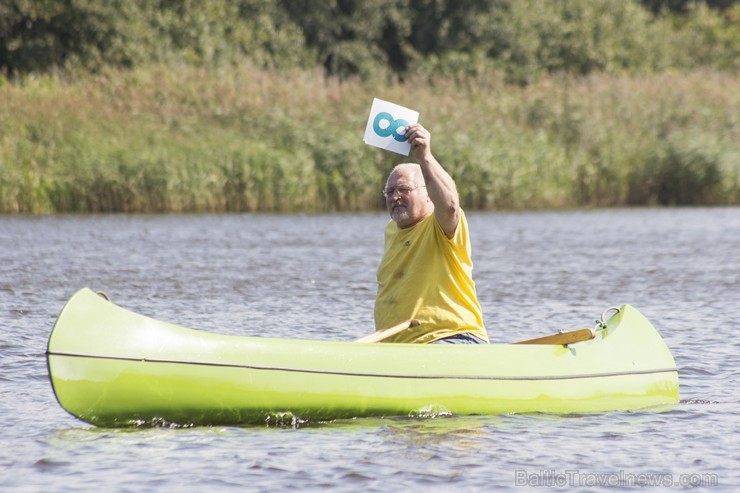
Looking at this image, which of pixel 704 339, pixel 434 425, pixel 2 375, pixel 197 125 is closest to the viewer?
pixel 434 425

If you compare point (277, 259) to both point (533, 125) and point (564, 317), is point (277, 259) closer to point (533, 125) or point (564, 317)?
point (564, 317)

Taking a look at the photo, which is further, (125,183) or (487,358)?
(125,183)

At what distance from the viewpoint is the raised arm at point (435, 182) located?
21.5ft

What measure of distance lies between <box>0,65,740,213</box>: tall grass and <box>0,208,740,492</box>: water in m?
0.52

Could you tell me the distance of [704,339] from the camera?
9.57 m

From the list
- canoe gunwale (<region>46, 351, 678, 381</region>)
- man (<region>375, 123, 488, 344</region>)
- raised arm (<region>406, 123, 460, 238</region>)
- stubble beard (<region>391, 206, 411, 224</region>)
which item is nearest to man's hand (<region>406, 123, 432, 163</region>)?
raised arm (<region>406, 123, 460, 238</region>)

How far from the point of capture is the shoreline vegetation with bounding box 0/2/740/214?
19.5 meters

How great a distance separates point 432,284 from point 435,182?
1.87 ft

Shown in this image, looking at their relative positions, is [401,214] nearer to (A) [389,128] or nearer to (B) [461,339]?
(A) [389,128]

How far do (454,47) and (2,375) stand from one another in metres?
26.9

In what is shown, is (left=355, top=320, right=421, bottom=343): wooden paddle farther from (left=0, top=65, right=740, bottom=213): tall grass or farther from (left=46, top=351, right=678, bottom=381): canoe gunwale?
(left=0, top=65, right=740, bottom=213): tall grass

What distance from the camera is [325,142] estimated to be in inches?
809

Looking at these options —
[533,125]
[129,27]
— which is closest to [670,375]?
[533,125]

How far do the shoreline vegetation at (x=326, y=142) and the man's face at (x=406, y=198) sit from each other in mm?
12812
